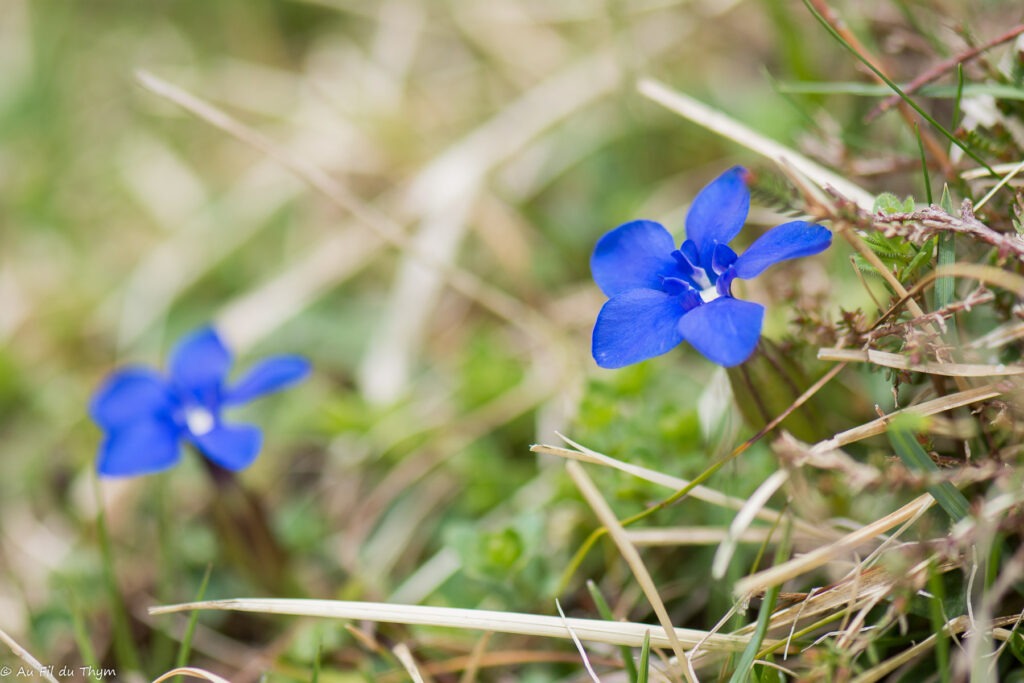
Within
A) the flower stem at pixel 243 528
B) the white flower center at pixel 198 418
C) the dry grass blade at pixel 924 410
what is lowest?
the flower stem at pixel 243 528

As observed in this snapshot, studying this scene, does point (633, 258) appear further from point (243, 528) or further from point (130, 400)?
point (130, 400)

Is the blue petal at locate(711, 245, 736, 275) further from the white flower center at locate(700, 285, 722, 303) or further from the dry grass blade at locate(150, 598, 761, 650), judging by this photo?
the dry grass blade at locate(150, 598, 761, 650)

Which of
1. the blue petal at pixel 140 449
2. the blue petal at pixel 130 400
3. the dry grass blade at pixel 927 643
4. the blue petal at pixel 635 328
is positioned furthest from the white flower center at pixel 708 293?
the blue petal at pixel 130 400

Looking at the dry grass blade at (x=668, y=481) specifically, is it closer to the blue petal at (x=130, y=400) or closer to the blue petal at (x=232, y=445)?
the blue petal at (x=232, y=445)

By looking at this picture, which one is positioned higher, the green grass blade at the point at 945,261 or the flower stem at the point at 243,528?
the green grass blade at the point at 945,261

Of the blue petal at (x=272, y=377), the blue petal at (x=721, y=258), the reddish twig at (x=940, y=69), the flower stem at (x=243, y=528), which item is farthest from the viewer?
the flower stem at (x=243, y=528)

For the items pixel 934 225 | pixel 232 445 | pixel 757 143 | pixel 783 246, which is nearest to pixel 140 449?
pixel 232 445

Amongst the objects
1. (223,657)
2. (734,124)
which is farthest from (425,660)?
(734,124)

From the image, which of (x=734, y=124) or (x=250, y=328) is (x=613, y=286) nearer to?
(x=734, y=124)
